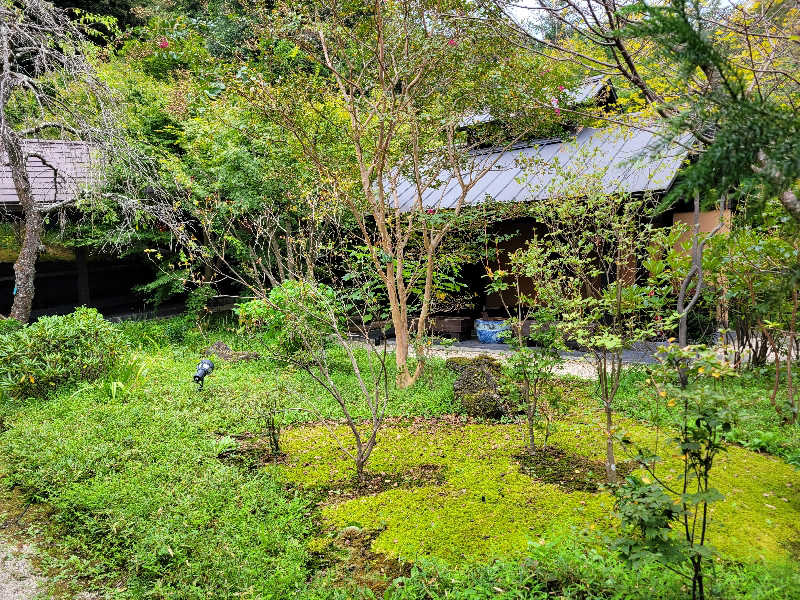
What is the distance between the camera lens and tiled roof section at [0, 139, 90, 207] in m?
7.62

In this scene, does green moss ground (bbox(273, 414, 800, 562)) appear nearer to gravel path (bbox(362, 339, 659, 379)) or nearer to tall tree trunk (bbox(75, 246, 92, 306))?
gravel path (bbox(362, 339, 659, 379))

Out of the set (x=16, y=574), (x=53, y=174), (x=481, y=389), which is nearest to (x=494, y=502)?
(x=481, y=389)

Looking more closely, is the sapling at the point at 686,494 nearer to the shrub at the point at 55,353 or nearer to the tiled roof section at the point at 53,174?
the shrub at the point at 55,353

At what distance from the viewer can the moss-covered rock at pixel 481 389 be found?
593 centimetres

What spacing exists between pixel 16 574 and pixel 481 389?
470cm

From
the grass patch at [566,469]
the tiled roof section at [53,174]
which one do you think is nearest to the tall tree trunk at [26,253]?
the tiled roof section at [53,174]

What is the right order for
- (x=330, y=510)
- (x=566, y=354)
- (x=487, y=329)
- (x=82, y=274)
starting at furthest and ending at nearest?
(x=82, y=274)
(x=487, y=329)
(x=566, y=354)
(x=330, y=510)

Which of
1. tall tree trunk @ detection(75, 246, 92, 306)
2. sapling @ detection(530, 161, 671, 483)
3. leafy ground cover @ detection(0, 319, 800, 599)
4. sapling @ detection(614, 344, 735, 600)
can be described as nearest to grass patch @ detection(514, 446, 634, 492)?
leafy ground cover @ detection(0, 319, 800, 599)

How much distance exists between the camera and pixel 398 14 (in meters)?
6.29

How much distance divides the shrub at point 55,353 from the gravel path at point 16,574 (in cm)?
303

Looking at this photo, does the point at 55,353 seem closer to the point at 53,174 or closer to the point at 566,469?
the point at 53,174

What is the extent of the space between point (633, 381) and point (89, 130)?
8.16 m

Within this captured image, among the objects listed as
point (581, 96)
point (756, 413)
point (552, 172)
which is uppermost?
point (581, 96)

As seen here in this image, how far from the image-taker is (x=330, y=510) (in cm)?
378
